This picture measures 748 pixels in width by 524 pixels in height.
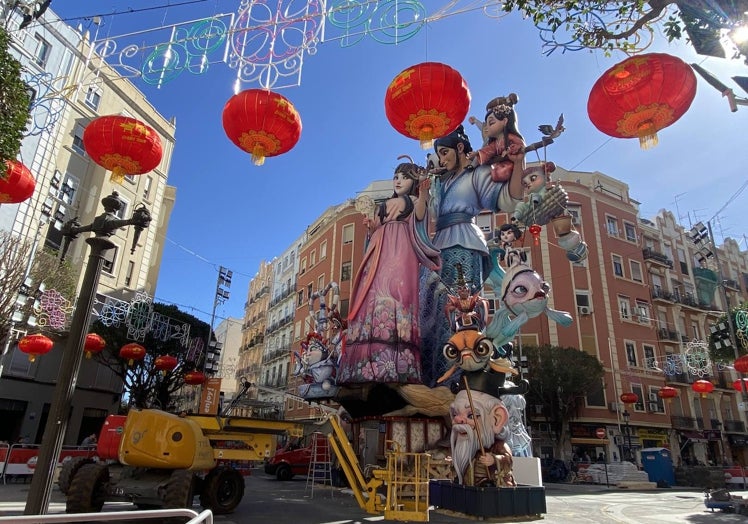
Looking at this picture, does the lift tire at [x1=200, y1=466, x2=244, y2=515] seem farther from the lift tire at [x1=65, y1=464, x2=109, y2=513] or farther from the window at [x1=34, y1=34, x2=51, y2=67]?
the window at [x1=34, y1=34, x2=51, y2=67]

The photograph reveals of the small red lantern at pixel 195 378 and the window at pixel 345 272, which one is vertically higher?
the window at pixel 345 272

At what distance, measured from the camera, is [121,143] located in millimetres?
8758

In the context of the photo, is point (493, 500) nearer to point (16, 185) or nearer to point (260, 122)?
point (260, 122)

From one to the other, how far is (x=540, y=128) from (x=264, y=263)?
52.7m

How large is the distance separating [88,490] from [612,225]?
38.7m

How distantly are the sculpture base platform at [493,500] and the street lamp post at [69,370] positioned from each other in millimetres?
7479

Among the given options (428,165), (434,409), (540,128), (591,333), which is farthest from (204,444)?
(591,333)

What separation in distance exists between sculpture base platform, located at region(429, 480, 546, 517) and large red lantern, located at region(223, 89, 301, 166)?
25.4 feet

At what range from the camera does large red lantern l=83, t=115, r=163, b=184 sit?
873 centimetres

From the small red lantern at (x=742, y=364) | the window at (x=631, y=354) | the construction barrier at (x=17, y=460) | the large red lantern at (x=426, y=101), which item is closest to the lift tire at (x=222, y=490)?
the construction barrier at (x=17, y=460)

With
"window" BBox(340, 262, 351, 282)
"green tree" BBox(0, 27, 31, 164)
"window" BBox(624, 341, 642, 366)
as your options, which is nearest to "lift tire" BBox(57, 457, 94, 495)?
"green tree" BBox(0, 27, 31, 164)

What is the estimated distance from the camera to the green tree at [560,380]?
1229 inches

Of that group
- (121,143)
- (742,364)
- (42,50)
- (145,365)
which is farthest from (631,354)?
(42,50)

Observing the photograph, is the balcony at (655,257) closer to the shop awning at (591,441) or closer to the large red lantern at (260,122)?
the shop awning at (591,441)
